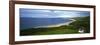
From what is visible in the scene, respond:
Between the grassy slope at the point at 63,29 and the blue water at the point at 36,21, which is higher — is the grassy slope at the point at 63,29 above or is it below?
below

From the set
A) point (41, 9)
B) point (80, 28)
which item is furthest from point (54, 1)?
point (80, 28)

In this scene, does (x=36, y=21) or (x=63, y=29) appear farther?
(x=63, y=29)

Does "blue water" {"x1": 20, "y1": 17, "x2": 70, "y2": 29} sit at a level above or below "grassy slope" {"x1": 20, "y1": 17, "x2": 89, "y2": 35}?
above

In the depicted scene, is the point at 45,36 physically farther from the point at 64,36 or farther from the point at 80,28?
the point at 80,28
